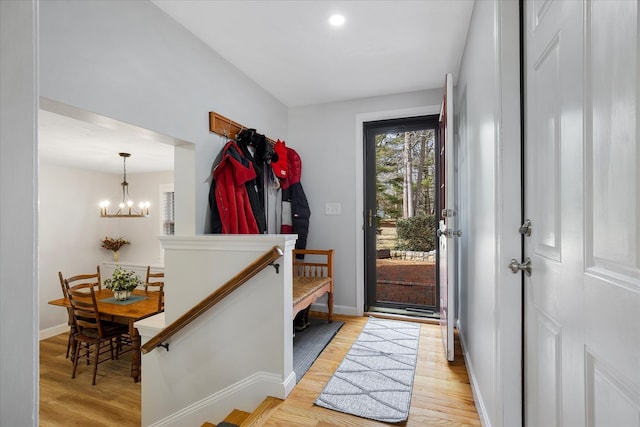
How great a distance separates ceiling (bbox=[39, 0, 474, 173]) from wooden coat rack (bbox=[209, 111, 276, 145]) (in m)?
0.50

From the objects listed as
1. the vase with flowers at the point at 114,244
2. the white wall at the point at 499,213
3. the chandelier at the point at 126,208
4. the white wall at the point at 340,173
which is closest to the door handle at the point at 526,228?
the white wall at the point at 499,213

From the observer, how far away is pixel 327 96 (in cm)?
331

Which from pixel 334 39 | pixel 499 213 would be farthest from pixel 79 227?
pixel 499 213

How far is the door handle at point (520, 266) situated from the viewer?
112 cm

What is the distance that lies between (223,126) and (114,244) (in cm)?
509

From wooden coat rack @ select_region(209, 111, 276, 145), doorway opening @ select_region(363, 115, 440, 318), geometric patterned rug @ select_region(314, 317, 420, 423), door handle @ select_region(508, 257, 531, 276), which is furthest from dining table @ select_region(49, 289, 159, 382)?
door handle @ select_region(508, 257, 531, 276)

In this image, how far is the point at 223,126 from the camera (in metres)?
2.47

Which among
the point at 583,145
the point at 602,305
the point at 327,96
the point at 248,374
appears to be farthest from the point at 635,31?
the point at 327,96

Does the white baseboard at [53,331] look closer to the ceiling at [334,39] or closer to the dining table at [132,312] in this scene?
the dining table at [132,312]

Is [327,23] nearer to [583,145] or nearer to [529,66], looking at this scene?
[529,66]

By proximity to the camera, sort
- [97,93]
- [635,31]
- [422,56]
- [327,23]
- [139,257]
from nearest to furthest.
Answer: [635,31]
[97,93]
[327,23]
[422,56]
[139,257]

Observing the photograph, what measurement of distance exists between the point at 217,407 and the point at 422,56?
9.90ft

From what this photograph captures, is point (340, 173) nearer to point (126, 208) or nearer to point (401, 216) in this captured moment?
point (401, 216)

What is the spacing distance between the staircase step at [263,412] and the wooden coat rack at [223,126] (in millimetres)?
1924
